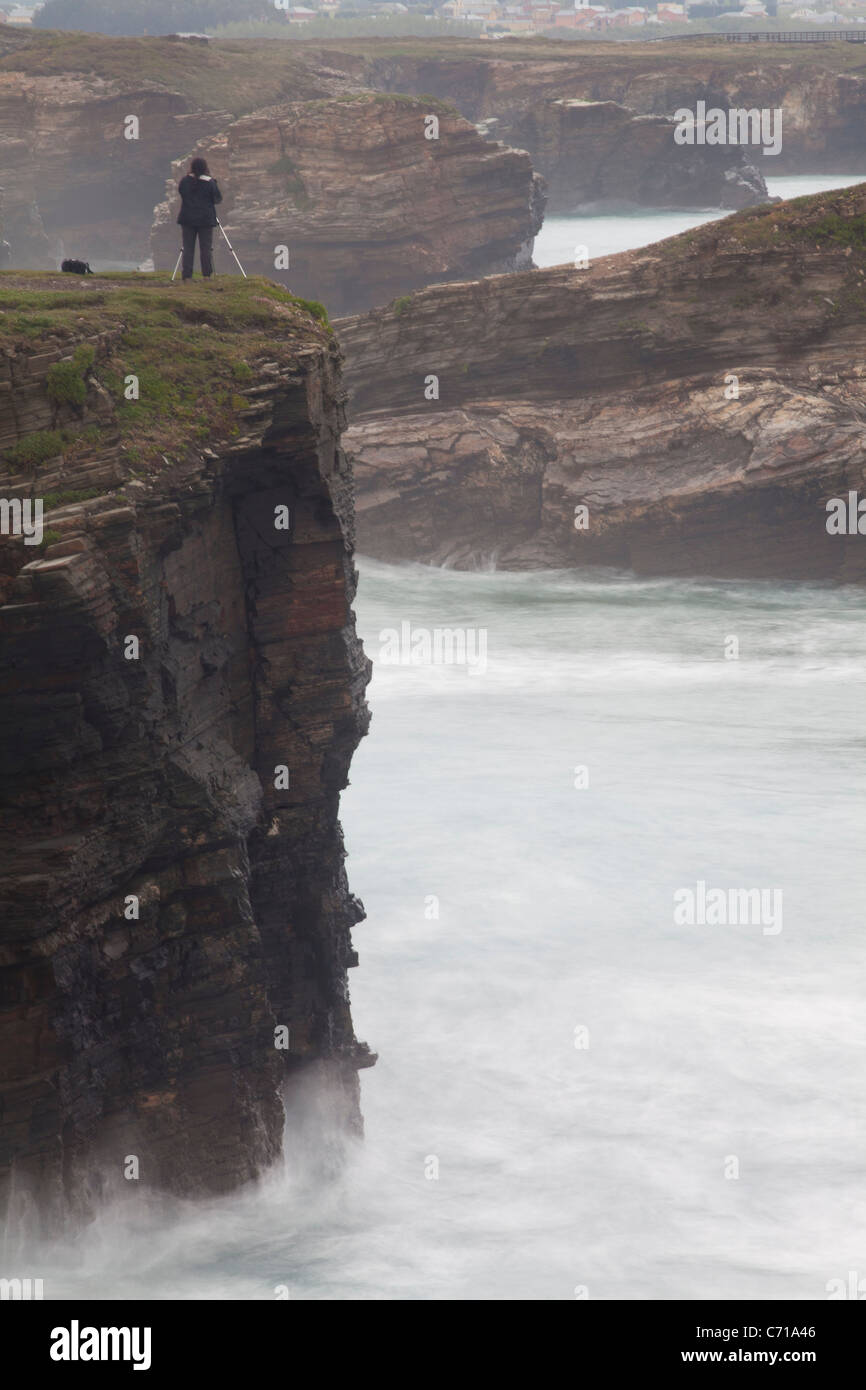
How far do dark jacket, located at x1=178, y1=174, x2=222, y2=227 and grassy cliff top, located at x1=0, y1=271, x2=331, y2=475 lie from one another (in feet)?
7.78

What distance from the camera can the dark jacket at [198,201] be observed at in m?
19.9

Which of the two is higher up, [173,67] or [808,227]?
[173,67]

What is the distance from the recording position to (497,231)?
68438 mm

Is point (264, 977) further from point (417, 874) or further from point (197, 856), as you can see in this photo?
point (417, 874)

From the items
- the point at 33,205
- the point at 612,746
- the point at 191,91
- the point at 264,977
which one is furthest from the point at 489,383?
the point at 191,91

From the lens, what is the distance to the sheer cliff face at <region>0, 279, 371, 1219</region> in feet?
43.4

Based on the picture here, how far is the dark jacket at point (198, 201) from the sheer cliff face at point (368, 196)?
153 ft

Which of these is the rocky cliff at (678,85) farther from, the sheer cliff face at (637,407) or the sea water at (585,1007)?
the sea water at (585,1007)

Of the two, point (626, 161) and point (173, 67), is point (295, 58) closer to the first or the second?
point (173, 67)

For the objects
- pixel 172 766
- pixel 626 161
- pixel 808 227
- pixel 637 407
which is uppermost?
pixel 626 161

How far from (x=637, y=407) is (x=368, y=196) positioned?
98.4 feet

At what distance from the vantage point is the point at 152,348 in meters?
15.3

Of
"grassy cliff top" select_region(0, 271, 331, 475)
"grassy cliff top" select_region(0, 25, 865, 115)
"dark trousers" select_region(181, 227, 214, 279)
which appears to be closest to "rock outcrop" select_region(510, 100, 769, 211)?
"grassy cliff top" select_region(0, 25, 865, 115)

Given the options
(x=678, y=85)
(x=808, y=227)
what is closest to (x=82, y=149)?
(x=678, y=85)
